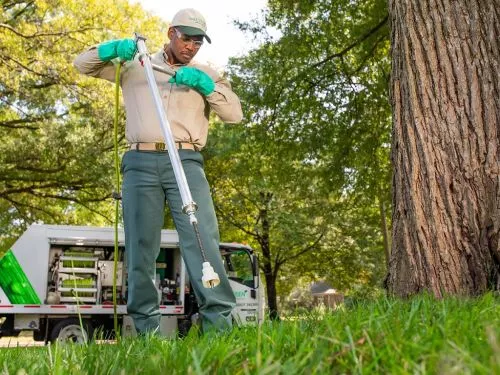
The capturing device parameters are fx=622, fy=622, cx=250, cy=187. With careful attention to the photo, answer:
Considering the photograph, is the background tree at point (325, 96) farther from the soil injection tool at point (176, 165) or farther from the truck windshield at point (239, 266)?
the soil injection tool at point (176, 165)

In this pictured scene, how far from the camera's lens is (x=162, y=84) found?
3.70m

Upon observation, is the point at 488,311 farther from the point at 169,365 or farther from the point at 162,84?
the point at 162,84

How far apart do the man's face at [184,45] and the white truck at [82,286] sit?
8.38 meters

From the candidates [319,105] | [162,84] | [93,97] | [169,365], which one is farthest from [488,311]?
[93,97]

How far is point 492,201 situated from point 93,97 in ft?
35.9

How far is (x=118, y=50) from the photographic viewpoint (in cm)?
357

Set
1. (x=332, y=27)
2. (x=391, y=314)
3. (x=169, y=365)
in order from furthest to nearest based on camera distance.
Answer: (x=332, y=27)
(x=391, y=314)
(x=169, y=365)

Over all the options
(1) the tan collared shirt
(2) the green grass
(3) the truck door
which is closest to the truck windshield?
(3) the truck door

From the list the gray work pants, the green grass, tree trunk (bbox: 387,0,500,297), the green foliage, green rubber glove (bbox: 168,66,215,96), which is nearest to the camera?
the green grass

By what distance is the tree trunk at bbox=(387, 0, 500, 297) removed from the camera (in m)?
3.12

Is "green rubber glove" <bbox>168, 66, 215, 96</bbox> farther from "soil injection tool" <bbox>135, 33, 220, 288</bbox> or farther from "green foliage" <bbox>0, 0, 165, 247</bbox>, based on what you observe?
"green foliage" <bbox>0, 0, 165, 247</bbox>

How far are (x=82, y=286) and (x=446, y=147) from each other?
10015 mm

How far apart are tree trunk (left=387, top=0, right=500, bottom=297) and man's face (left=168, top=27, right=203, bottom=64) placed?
3.84ft

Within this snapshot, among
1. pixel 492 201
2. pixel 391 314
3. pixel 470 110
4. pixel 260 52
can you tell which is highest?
pixel 260 52
